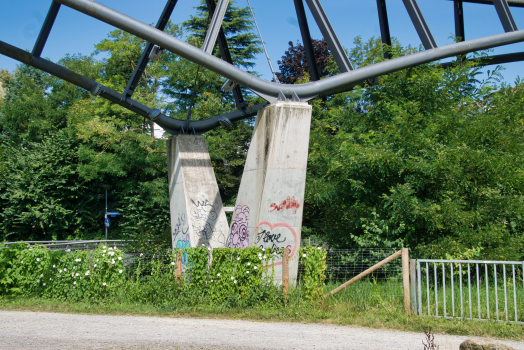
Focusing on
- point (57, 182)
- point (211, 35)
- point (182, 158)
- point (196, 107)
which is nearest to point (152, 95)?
point (196, 107)

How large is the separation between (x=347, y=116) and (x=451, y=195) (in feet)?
15.9

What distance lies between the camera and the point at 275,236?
31.1 ft

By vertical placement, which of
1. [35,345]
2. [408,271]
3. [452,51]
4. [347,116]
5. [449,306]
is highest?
[452,51]

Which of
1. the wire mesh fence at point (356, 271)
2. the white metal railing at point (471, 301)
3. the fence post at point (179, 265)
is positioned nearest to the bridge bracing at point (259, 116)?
the wire mesh fence at point (356, 271)

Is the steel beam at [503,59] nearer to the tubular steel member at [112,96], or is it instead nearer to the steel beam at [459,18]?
the steel beam at [459,18]

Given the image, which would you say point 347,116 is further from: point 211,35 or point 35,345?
point 35,345

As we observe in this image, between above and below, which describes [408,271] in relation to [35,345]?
above

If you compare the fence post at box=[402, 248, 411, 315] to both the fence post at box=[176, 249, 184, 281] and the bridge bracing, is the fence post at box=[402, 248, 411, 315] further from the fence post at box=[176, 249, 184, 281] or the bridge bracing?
the fence post at box=[176, 249, 184, 281]

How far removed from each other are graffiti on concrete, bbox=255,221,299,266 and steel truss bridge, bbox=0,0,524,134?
292cm

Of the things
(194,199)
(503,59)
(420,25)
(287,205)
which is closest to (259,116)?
(287,205)

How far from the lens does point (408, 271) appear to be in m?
7.46

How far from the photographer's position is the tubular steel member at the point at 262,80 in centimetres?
909

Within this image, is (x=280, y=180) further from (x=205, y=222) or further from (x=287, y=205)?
(x=205, y=222)

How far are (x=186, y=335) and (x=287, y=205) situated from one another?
414 cm
